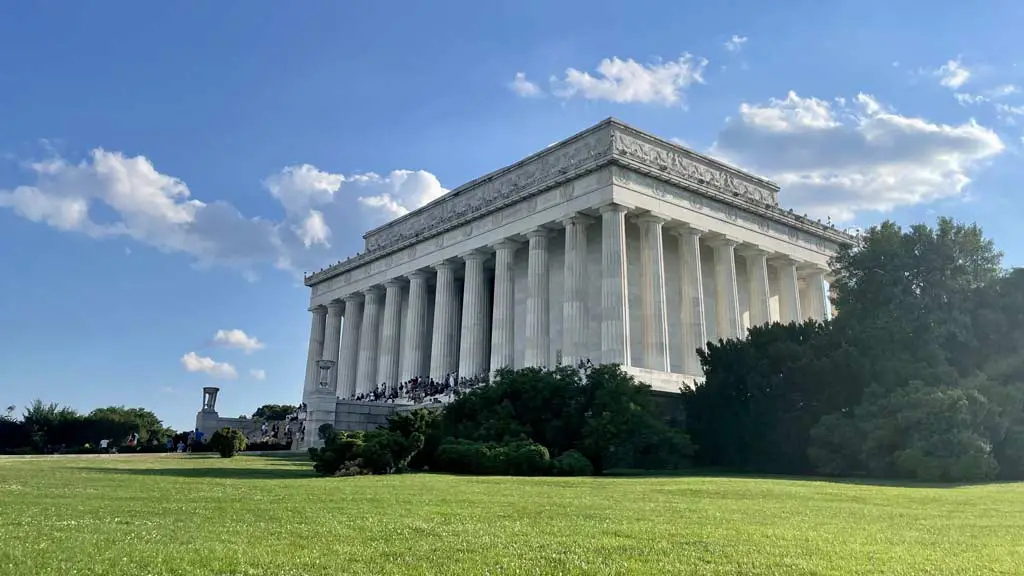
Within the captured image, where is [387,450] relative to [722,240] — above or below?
below

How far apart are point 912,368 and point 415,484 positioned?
74.7ft

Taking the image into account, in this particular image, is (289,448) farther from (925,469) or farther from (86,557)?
(86,557)

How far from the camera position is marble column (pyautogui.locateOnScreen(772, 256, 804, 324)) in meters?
62.7

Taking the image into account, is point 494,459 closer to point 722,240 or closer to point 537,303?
point 537,303

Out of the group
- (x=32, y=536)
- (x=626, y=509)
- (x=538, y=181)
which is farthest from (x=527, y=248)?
(x=32, y=536)

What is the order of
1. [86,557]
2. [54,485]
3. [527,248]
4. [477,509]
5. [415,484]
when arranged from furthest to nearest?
[527,248], [415,484], [54,485], [477,509], [86,557]

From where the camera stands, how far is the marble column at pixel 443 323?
63031mm

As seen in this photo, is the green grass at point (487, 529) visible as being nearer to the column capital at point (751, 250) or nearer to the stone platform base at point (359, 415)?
the stone platform base at point (359, 415)

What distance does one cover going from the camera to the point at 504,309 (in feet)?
192

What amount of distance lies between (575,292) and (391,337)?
2378 cm

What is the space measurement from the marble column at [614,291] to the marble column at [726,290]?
9201 mm

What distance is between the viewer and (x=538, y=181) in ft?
190

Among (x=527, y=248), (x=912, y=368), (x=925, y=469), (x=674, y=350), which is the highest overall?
(x=527, y=248)

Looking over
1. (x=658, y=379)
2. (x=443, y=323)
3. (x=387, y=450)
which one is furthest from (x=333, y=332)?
(x=387, y=450)
